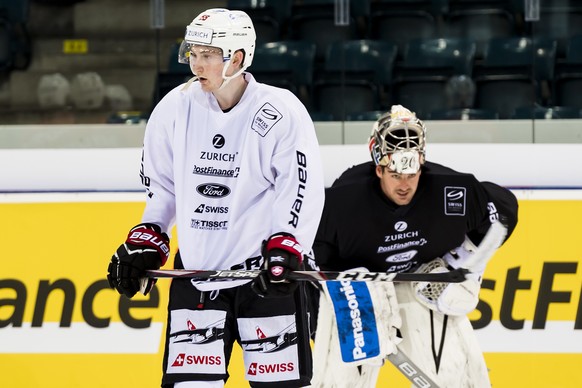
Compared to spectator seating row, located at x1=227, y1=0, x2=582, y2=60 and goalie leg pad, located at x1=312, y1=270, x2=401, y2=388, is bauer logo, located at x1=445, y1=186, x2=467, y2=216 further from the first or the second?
spectator seating row, located at x1=227, y1=0, x2=582, y2=60

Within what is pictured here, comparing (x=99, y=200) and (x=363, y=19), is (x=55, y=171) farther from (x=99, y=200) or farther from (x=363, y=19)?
(x=363, y=19)

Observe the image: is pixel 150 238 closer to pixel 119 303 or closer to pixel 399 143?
pixel 399 143

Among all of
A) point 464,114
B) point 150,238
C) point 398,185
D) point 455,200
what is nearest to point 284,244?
point 150,238

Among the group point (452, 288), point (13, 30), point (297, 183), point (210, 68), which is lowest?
point (452, 288)

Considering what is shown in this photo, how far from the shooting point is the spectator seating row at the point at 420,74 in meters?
4.40

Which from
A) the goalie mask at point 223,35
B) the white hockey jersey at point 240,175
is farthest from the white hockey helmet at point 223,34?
the white hockey jersey at point 240,175

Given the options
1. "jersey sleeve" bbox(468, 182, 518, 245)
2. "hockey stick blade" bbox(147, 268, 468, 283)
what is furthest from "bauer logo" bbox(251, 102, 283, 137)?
"jersey sleeve" bbox(468, 182, 518, 245)

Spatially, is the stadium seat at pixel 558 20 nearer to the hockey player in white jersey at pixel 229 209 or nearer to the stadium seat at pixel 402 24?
the stadium seat at pixel 402 24

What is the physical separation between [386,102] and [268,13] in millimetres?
700

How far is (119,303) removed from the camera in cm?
380

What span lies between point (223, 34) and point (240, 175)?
1.08ft

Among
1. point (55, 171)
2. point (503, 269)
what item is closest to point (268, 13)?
point (55, 171)

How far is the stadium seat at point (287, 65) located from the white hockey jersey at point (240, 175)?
1.75m

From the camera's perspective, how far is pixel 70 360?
3.78 meters
